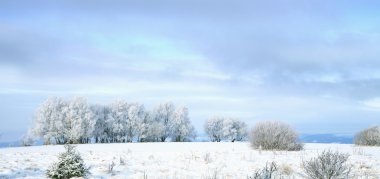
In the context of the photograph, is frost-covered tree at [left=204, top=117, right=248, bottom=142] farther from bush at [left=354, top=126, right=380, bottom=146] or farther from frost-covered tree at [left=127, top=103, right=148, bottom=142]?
bush at [left=354, top=126, right=380, bottom=146]

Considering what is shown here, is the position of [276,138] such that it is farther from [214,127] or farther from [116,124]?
[214,127]

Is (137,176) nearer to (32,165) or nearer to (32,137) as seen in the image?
(32,165)

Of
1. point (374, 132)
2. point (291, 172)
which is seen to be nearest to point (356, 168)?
point (291, 172)

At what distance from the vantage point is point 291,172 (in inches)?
669

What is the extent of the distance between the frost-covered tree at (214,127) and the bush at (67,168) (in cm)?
7548

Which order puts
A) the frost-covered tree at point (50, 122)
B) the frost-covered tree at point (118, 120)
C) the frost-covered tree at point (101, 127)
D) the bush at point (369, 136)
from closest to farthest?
the bush at point (369, 136), the frost-covered tree at point (50, 122), the frost-covered tree at point (118, 120), the frost-covered tree at point (101, 127)

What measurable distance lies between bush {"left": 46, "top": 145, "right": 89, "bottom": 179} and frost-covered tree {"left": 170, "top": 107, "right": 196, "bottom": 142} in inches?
2606

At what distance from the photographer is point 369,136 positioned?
120ft

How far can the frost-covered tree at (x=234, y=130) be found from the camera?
Answer: 294 ft

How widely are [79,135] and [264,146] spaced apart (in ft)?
143

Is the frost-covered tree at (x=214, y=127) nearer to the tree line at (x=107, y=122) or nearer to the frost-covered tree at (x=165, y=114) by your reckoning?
the tree line at (x=107, y=122)

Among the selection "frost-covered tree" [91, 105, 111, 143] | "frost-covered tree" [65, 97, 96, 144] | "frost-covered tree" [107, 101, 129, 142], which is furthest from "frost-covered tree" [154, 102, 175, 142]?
"frost-covered tree" [65, 97, 96, 144]

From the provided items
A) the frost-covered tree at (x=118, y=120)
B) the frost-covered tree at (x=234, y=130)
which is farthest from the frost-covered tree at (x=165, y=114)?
the frost-covered tree at (x=234, y=130)

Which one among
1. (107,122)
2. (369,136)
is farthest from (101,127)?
(369,136)
